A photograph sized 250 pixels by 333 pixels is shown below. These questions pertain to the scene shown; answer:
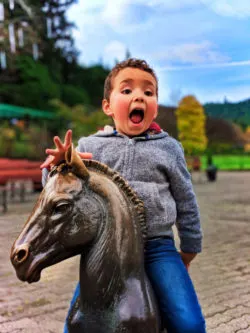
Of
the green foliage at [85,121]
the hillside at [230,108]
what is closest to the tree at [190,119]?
the green foliage at [85,121]

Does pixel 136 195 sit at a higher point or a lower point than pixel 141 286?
higher

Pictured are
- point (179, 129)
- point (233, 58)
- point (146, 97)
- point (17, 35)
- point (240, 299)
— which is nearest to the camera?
point (146, 97)

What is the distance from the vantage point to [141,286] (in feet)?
5.43

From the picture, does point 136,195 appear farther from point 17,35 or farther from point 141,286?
point 17,35

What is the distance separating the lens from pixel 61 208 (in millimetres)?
1600

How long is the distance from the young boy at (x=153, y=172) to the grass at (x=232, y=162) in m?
25.8

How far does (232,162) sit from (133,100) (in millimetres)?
26906

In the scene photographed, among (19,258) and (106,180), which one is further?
(106,180)

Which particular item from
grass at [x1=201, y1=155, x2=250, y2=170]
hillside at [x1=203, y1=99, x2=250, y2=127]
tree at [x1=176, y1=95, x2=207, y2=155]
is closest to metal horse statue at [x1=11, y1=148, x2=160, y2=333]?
hillside at [x1=203, y1=99, x2=250, y2=127]

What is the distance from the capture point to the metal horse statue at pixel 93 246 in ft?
5.19

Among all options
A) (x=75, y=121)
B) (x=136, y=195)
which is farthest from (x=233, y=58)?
(x=75, y=121)

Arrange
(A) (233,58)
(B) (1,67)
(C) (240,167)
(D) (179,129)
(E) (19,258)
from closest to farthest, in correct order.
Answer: (E) (19,258), (A) (233,58), (D) (179,129), (C) (240,167), (B) (1,67)

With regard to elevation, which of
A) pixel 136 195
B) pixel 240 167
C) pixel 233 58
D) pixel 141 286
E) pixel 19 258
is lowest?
pixel 240 167

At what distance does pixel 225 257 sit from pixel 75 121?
60.4ft
